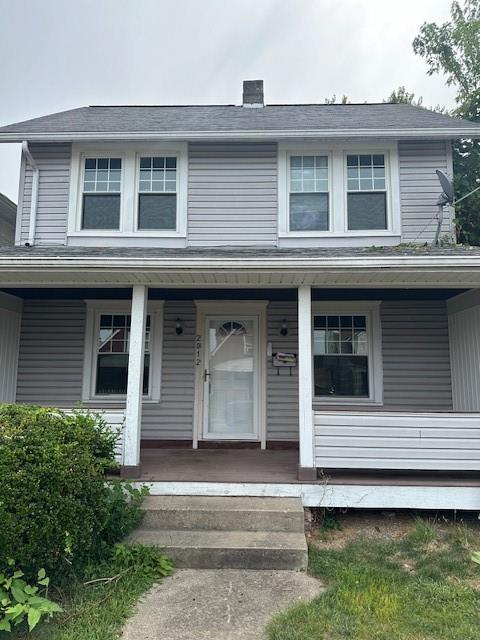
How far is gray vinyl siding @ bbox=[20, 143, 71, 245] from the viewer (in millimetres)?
6750

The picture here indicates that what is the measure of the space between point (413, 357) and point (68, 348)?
498 centimetres

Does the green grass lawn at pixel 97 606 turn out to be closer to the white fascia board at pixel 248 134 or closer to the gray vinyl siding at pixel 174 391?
the gray vinyl siding at pixel 174 391

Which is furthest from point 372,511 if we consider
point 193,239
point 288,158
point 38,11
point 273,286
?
point 38,11

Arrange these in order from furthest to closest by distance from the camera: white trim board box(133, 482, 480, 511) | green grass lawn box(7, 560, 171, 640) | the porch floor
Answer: the porch floor < white trim board box(133, 482, 480, 511) < green grass lawn box(7, 560, 171, 640)

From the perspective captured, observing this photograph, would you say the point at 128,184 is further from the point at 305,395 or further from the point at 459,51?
the point at 459,51

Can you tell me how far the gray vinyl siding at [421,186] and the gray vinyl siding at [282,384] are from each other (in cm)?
205

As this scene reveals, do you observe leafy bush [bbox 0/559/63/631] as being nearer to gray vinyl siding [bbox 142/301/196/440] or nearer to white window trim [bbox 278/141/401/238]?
gray vinyl siding [bbox 142/301/196/440]

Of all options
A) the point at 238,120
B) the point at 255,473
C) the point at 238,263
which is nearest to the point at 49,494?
the point at 255,473

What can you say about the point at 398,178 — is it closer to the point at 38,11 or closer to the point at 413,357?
the point at 413,357

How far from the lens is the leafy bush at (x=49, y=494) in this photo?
3029 millimetres

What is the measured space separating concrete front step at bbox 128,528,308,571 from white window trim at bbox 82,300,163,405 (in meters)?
2.80

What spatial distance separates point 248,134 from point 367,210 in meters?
2.07

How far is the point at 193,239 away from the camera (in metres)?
6.71

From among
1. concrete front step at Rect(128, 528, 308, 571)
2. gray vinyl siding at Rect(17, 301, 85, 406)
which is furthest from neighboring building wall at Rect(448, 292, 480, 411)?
gray vinyl siding at Rect(17, 301, 85, 406)
